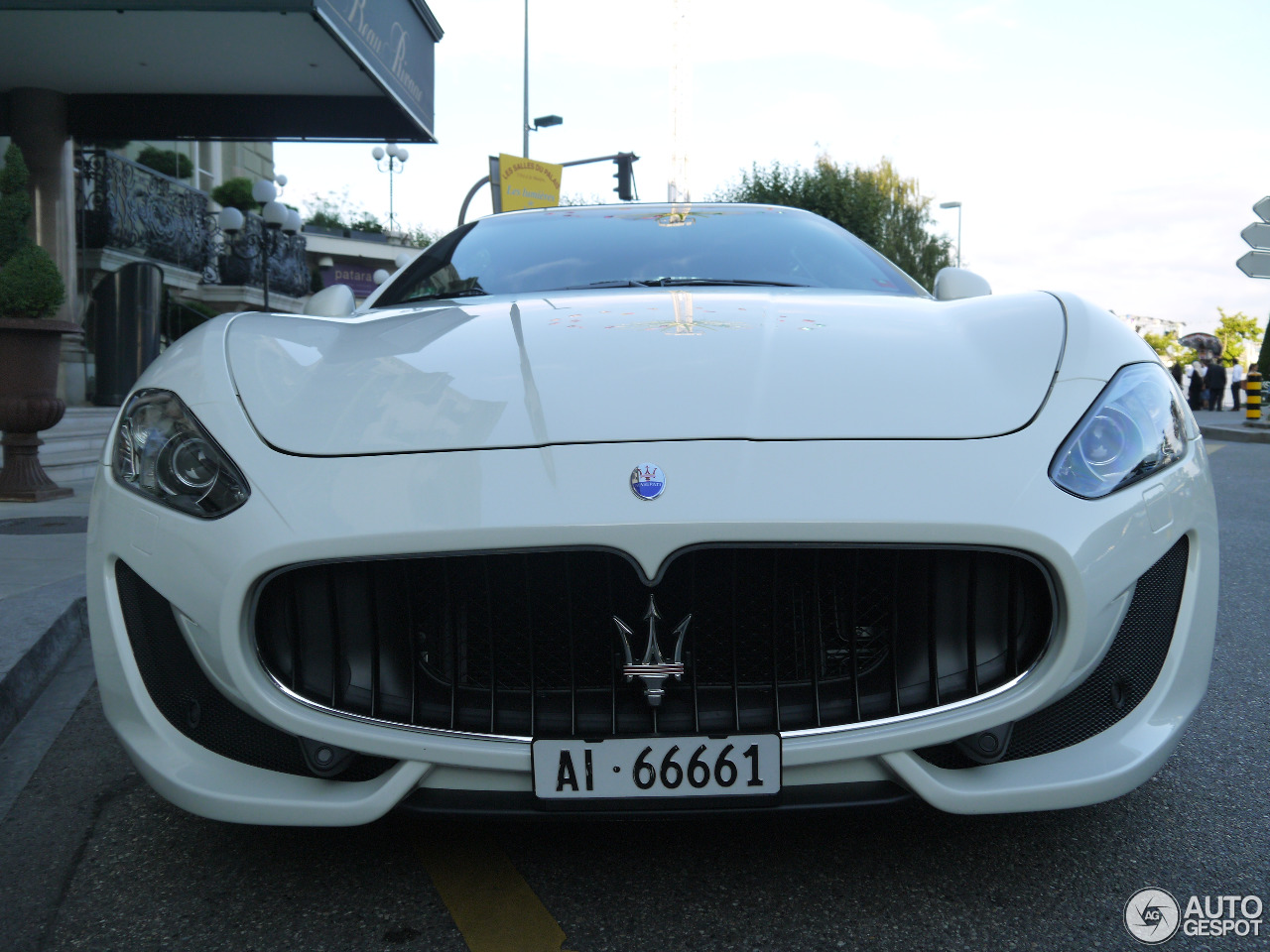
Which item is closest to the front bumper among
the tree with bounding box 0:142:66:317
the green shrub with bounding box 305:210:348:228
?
the tree with bounding box 0:142:66:317

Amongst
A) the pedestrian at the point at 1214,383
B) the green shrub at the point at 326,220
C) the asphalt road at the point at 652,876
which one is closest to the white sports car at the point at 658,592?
the asphalt road at the point at 652,876

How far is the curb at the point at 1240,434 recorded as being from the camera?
16.0 metres

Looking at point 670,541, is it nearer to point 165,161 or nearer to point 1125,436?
point 1125,436

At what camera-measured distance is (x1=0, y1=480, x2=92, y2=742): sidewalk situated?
295 cm

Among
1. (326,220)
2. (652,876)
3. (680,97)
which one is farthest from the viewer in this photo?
(326,220)

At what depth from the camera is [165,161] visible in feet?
72.9

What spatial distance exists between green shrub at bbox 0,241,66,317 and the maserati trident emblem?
22.8ft

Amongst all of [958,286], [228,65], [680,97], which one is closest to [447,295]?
[958,286]

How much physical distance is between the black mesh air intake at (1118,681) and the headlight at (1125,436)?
0.51 ft

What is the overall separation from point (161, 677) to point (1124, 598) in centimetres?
153

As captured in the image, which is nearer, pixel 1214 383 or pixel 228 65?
pixel 228 65

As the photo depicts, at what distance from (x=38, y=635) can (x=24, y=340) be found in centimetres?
497

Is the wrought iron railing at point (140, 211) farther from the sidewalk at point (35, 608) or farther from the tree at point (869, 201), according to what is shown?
the tree at point (869, 201)

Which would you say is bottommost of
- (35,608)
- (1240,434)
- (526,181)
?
(1240,434)
